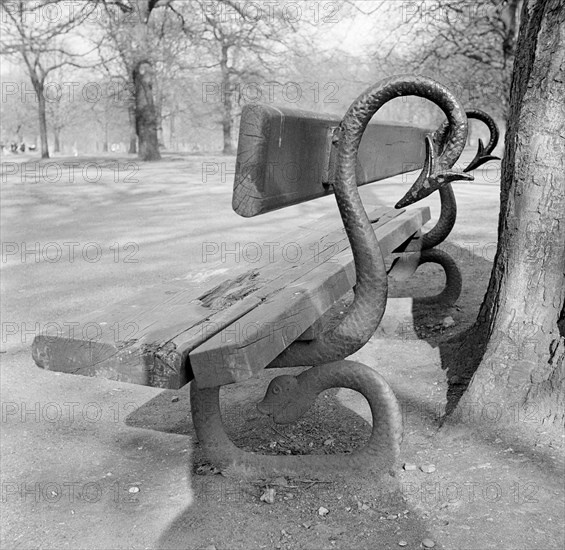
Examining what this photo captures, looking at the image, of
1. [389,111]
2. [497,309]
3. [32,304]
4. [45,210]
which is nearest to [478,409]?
[497,309]

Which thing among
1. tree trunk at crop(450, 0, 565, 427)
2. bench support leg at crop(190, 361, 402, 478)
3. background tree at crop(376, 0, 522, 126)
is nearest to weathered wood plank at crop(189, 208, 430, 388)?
bench support leg at crop(190, 361, 402, 478)

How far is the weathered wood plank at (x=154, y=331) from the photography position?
1832 millimetres

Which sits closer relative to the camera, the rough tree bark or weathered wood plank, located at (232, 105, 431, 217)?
weathered wood plank, located at (232, 105, 431, 217)

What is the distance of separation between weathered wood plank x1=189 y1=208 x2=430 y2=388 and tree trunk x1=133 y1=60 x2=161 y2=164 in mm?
18599

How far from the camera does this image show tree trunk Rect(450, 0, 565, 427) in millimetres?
2521

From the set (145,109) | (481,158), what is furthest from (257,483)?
(145,109)

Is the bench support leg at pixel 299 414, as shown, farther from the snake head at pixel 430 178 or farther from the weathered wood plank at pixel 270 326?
the snake head at pixel 430 178

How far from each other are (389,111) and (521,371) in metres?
42.5

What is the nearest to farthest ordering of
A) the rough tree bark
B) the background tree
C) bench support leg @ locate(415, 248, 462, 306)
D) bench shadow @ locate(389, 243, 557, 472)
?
bench shadow @ locate(389, 243, 557, 472) → bench support leg @ locate(415, 248, 462, 306) → the background tree → the rough tree bark

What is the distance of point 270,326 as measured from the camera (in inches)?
77.9

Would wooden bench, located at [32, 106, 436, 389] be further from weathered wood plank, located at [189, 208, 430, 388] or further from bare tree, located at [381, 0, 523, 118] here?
bare tree, located at [381, 0, 523, 118]

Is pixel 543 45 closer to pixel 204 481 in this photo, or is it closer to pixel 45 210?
pixel 204 481

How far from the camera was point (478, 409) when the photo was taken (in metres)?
2.58

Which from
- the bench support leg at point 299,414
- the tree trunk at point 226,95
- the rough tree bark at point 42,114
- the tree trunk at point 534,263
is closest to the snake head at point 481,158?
the tree trunk at point 534,263
